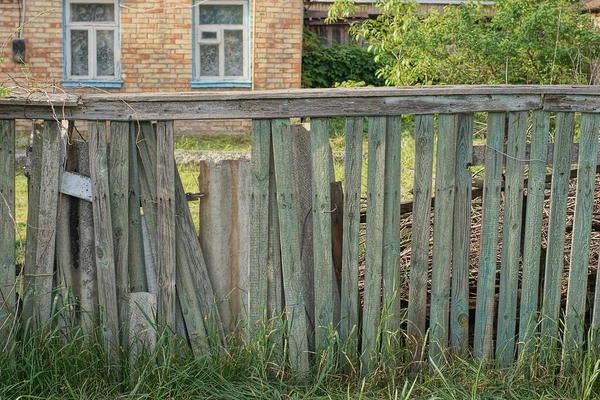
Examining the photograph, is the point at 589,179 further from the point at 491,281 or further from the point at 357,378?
the point at 357,378

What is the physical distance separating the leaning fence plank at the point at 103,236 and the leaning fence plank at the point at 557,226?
209 cm

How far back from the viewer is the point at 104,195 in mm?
4062

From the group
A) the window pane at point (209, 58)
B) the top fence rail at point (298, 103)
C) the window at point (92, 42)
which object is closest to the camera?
the top fence rail at point (298, 103)

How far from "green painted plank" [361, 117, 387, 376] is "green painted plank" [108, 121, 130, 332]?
3.77 feet

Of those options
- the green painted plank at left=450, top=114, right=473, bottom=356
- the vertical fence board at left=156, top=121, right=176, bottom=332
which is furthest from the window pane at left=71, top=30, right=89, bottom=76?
the green painted plank at left=450, top=114, right=473, bottom=356

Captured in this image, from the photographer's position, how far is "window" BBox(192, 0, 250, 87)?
47.2 feet

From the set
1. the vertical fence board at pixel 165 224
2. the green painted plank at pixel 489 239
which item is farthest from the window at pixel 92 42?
the green painted plank at pixel 489 239

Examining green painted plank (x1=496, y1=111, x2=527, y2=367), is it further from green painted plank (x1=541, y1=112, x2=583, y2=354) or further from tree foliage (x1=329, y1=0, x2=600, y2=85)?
tree foliage (x1=329, y1=0, x2=600, y2=85)

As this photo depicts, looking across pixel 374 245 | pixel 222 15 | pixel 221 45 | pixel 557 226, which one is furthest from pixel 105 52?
pixel 557 226

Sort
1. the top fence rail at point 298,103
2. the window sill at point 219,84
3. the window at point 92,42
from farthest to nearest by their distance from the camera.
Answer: the window sill at point 219,84 < the window at point 92,42 < the top fence rail at point 298,103

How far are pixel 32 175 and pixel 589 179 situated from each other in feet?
8.66

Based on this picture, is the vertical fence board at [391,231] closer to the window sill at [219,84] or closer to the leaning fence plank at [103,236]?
the leaning fence plank at [103,236]

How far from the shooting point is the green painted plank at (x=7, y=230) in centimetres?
401

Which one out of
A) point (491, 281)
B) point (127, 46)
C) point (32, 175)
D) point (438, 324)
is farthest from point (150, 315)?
point (127, 46)
